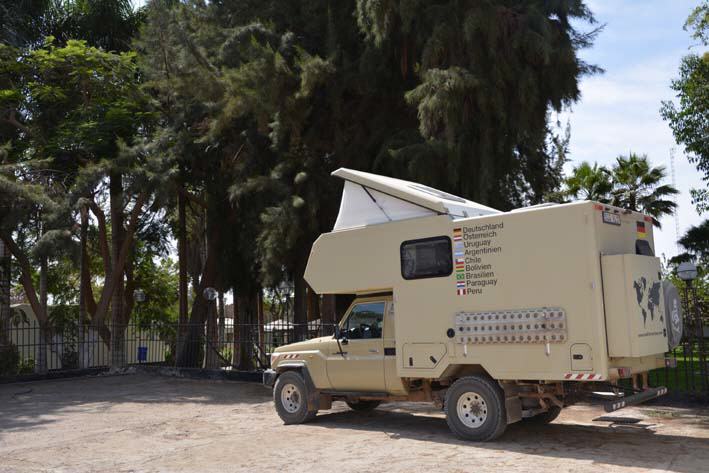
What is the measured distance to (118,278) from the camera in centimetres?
2409

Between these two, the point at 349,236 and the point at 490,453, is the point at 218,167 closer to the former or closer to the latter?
the point at 349,236

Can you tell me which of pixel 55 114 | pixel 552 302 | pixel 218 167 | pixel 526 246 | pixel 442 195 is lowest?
pixel 552 302

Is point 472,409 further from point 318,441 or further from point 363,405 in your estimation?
point 363,405

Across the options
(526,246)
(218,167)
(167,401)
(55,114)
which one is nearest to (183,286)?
(218,167)

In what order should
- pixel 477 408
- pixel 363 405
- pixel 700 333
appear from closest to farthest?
pixel 477 408, pixel 700 333, pixel 363 405

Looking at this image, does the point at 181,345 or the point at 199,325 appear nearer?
the point at 199,325

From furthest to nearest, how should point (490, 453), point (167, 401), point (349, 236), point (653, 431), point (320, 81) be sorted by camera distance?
1. point (320, 81)
2. point (167, 401)
3. point (349, 236)
4. point (653, 431)
5. point (490, 453)

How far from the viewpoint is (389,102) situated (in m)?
18.5

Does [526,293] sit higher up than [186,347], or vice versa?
[526,293]

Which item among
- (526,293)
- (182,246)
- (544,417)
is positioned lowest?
(544,417)

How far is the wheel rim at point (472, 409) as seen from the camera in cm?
918

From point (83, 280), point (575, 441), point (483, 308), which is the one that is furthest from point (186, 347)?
point (575, 441)

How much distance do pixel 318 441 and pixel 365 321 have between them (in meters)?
2.05

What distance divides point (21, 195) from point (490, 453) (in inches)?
594
